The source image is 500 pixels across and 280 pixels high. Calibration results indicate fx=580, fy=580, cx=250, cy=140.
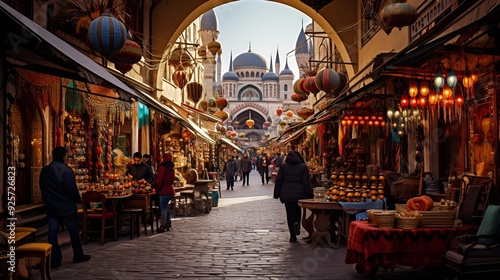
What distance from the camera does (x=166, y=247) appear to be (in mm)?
8305

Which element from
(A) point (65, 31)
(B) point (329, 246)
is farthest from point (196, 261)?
(A) point (65, 31)

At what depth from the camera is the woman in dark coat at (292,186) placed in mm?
8727

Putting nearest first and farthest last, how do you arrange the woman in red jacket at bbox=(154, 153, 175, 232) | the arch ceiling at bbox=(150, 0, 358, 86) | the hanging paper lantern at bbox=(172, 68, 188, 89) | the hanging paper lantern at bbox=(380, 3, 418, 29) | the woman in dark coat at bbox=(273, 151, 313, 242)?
the hanging paper lantern at bbox=(380, 3, 418, 29), the woman in dark coat at bbox=(273, 151, 313, 242), the woman in red jacket at bbox=(154, 153, 175, 232), the arch ceiling at bbox=(150, 0, 358, 86), the hanging paper lantern at bbox=(172, 68, 188, 89)

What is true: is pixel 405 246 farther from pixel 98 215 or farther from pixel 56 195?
pixel 98 215

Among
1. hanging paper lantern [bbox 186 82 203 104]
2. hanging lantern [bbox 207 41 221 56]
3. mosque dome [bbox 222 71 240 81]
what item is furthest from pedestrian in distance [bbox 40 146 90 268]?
mosque dome [bbox 222 71 240 81]

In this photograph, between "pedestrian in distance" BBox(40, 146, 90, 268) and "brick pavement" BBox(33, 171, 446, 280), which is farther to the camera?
"pedestrian in distance" BBox(40, 146, 90, 268)

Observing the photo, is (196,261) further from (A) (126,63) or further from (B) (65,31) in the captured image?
(B) (65,31)

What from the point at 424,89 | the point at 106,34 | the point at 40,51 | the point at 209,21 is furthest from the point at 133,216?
the point at 209,21

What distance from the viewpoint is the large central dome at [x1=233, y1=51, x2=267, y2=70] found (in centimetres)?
8606

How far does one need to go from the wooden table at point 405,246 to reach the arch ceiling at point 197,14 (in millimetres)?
10745

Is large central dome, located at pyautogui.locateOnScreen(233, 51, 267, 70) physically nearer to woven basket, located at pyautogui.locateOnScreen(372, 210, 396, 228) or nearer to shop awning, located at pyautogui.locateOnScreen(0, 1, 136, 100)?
shop awning, located at pyautogui.locateOnScreen(0, 1, 136, 100)

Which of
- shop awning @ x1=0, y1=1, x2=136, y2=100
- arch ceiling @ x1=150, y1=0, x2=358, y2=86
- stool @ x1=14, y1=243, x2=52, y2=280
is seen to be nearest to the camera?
shop awning @ x1=0, y1=1, x2=136, y2=100

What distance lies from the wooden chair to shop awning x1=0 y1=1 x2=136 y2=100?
2.25 meters

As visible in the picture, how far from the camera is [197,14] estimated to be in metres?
16.7
